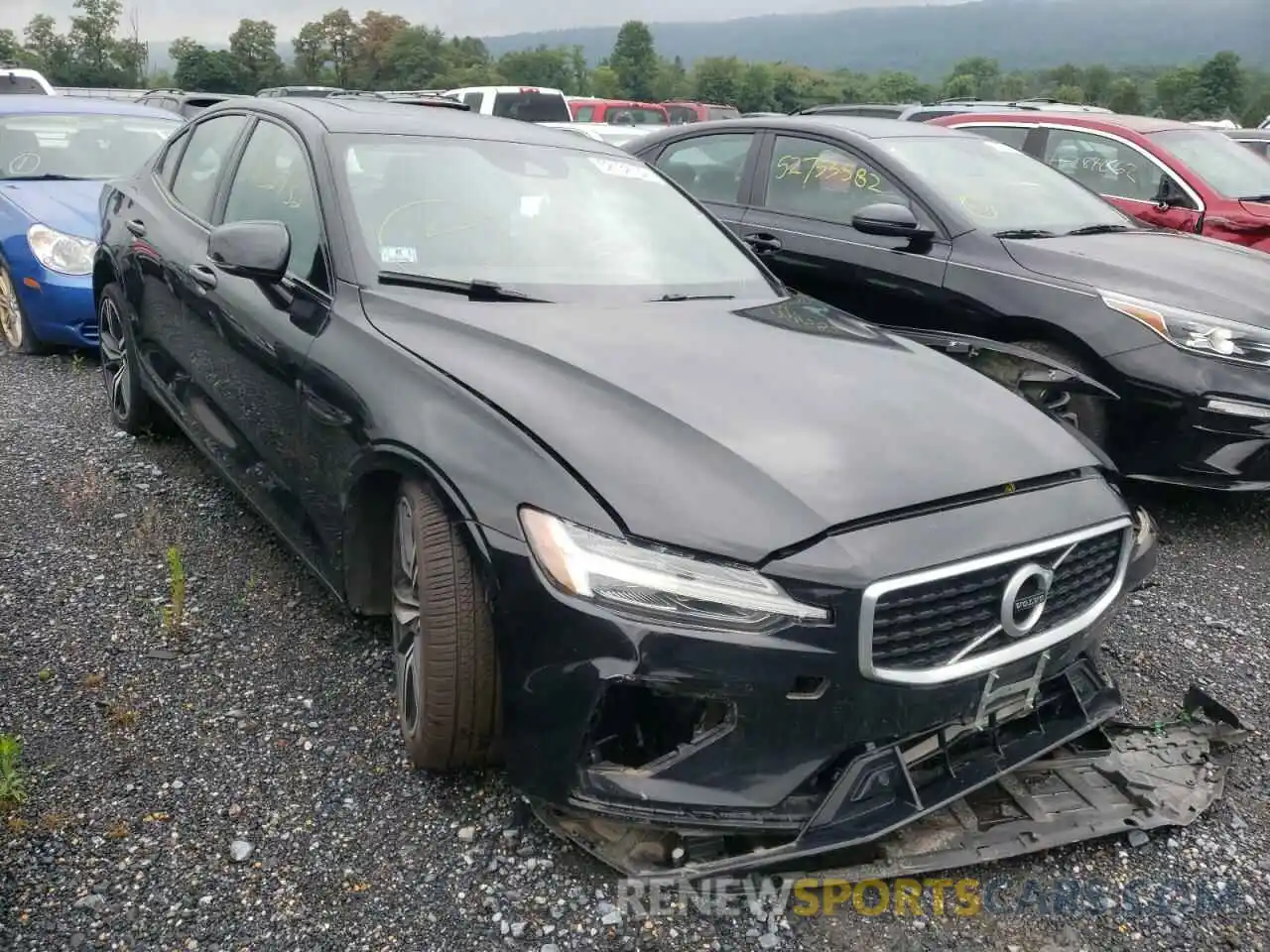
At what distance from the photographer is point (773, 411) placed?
2.37 m

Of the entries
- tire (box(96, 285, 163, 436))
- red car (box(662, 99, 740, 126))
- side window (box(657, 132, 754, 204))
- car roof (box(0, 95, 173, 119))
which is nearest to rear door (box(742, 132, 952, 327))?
side window (box(657, 132, 754, 204))

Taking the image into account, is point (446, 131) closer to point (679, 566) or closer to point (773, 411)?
point (773, 411)

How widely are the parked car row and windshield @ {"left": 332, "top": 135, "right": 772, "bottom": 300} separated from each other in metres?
0.01

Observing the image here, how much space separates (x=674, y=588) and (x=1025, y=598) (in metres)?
0.75

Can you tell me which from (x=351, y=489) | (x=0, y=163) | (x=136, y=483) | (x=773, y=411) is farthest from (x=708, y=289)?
(x=0, y=163)

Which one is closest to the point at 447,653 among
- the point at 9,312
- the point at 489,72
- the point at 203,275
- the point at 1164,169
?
the point at 203,275

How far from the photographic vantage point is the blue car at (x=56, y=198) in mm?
5637

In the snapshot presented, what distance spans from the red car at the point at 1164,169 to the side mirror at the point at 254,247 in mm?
5279

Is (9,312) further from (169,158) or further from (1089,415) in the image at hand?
(1089,415)

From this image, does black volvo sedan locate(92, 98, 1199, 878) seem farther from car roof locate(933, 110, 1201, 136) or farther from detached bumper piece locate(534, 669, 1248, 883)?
car roof locate(933, 110, 1201, 136)

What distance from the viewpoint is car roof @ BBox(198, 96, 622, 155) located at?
11.0 feet

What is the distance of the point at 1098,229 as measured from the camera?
16.3 feet

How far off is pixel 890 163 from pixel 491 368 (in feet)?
10.8

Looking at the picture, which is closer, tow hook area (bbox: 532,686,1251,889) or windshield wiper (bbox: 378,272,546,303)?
tow hook area (bbox: 532,686,1251,889)
